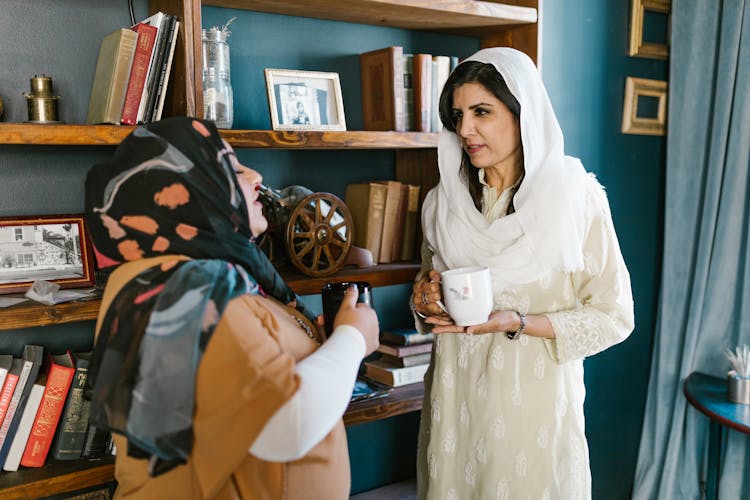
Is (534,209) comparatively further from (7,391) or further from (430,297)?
(7,391)

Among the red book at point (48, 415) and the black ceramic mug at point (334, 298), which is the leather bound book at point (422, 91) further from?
the red book at point (48, 415)

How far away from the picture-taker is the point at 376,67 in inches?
78.1

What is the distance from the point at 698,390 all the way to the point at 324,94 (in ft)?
5.40

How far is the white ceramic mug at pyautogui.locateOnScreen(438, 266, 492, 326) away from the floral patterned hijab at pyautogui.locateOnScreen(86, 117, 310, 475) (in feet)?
1.48

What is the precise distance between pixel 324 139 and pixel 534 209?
0.56m

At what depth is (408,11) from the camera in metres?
1.88

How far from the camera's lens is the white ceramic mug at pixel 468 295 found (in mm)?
1368

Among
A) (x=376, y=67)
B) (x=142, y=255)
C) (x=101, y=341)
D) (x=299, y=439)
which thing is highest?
(x=376, y=67)

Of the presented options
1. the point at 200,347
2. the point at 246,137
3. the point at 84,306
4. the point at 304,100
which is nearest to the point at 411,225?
the point at 304,100

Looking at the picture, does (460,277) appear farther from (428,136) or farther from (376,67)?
(376,67)

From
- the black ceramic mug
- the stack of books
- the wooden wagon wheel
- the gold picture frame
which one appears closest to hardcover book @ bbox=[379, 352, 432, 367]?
the stack of books

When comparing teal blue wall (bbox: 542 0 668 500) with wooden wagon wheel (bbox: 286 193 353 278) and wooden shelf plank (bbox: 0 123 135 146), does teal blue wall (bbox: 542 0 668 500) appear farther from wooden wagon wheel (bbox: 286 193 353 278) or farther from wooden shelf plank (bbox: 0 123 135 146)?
wooden shelf plank (bbox: 0 123 135 146)

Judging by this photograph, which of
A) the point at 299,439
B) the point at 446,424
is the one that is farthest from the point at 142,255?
the point at 446,424

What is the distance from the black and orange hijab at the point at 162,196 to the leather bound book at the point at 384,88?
944mm
